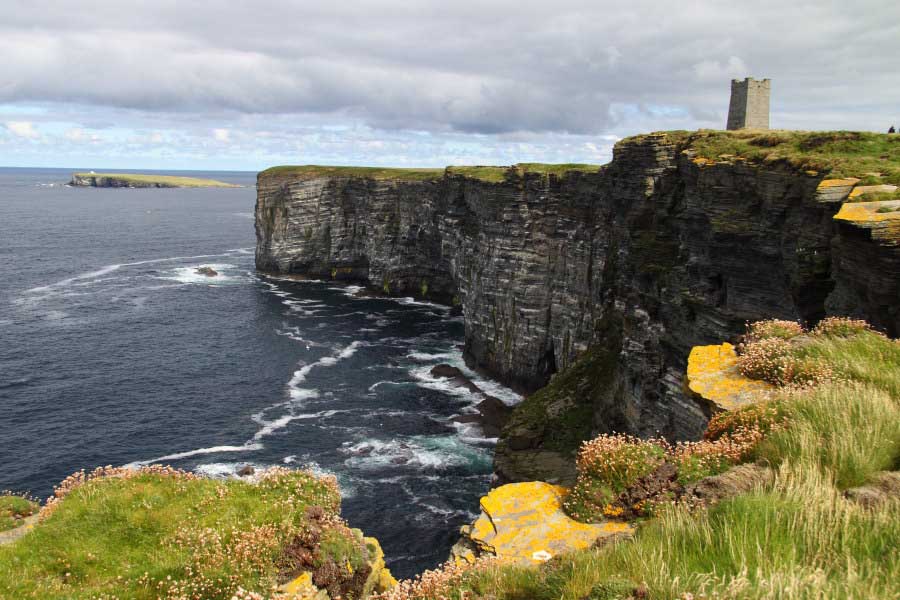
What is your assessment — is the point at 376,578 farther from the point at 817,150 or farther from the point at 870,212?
the point at 817,150

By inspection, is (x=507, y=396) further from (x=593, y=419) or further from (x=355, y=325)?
(x=355, y=325)

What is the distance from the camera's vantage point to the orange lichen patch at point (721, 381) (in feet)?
45.3

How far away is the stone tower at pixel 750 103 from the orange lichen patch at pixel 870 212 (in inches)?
1256

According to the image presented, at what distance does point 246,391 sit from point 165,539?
179 feet

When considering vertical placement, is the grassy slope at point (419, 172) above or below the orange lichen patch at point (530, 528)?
above

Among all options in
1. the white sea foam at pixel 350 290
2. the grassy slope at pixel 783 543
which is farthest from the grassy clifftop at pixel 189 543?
the white sea foam at pixel 350 290

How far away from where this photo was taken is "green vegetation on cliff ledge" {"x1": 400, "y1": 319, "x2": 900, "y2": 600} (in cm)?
649

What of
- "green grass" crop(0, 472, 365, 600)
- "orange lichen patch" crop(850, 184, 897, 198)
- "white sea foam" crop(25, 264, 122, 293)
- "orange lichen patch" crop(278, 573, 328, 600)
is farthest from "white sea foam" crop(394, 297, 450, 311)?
"orange lichen patch" crop(278, 573, 328, 600)

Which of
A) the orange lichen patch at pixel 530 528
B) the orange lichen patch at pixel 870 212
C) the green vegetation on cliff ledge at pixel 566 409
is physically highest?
the orange lichen patch at pixel 870 212

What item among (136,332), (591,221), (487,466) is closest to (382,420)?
(487,466)

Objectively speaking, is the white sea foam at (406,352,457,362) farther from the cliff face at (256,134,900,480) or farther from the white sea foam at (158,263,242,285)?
the white sea foam at (158,263,242,285)

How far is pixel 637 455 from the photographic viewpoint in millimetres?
12516

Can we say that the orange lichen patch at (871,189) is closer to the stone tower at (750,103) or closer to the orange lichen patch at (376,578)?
the orange lichen patch at (376,578)

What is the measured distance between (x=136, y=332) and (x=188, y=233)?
110 m
